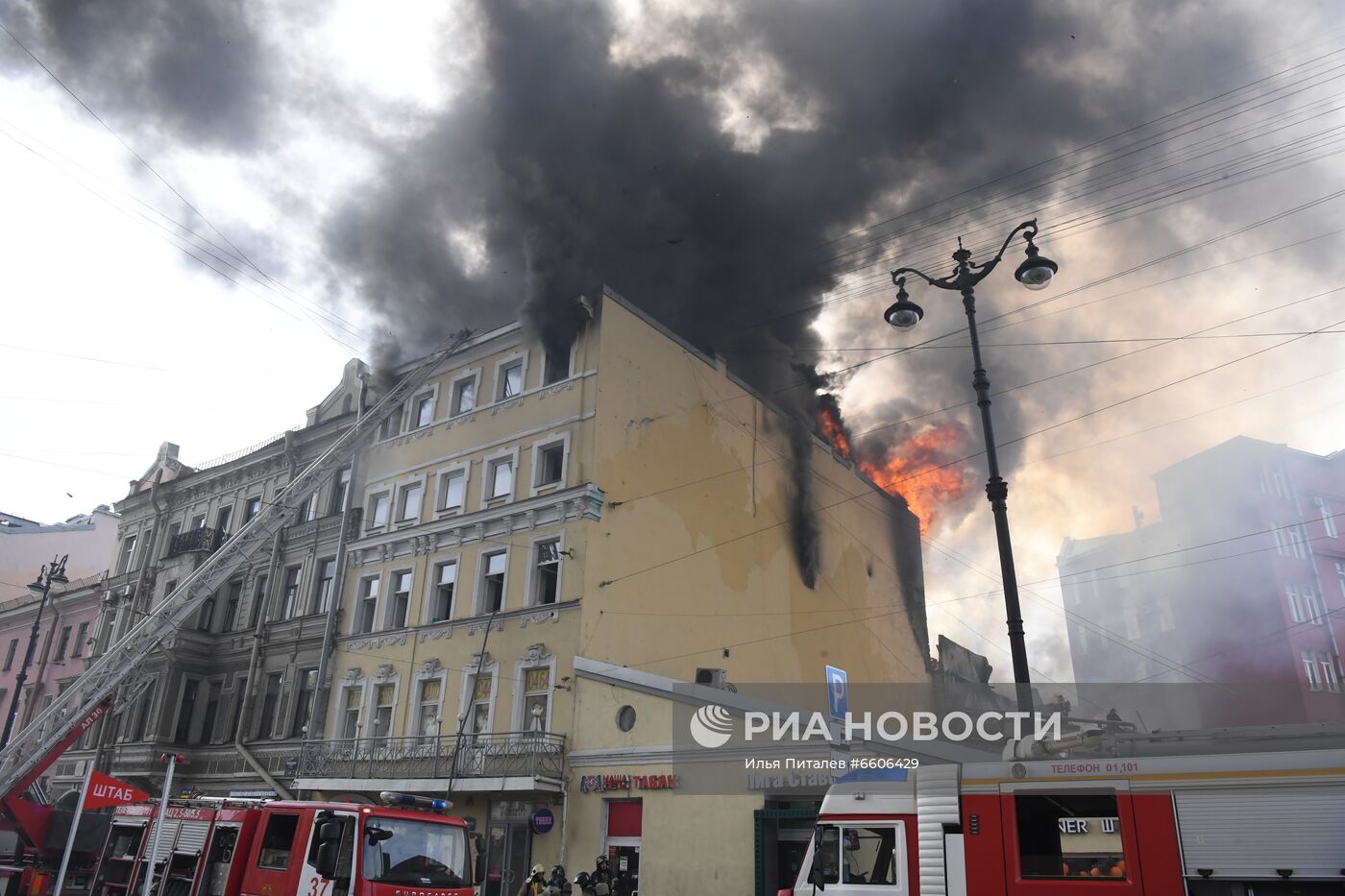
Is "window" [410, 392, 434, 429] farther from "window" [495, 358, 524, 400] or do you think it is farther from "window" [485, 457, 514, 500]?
"window" [485, 457, 514, 500]

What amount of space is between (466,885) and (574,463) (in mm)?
13545

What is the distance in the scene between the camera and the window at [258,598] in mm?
31938

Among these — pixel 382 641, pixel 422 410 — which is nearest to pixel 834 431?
pixel 422 410

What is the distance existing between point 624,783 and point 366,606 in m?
12.8

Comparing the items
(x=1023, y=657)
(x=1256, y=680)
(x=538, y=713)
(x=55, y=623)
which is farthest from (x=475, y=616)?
(x=1256, y=680)

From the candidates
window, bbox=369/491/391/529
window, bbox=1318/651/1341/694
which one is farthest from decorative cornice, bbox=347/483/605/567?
window, bbox=1318/651/1341/694

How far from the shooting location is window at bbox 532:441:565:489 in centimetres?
2559

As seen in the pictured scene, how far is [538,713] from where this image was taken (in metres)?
22.5

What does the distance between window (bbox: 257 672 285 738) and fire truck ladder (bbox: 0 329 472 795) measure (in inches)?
136

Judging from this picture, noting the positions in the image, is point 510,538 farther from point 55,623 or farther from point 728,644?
point 55,623

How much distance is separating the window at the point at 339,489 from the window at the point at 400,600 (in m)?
4.55

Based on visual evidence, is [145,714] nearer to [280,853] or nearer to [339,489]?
[339,489]

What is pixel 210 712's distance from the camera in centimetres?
3164

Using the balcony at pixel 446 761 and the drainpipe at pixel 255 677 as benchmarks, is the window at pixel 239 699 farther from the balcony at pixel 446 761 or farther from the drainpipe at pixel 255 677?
the balcony at pixel 446 761
